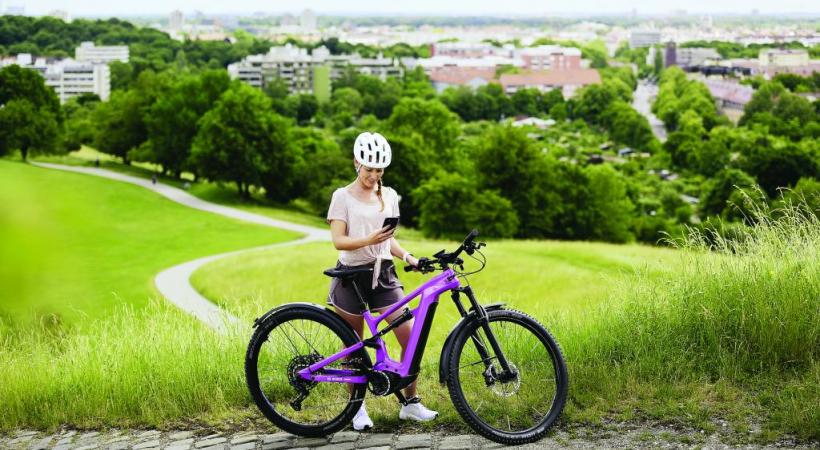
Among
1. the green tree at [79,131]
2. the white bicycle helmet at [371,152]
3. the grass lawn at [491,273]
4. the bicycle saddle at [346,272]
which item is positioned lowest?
the grass lawn at [491,273]

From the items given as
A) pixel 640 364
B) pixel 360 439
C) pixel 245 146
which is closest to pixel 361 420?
pixel 360 439

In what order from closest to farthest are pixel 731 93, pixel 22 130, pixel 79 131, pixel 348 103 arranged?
pixel 22 130 → pixel 79 131 → pixel 348 103 → pixel 731 93

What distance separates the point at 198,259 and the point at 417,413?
35.7m

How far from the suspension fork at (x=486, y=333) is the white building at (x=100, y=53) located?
18250 centimetres

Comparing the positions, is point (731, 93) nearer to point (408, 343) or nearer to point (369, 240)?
point (408, 343)

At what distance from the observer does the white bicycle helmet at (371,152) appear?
5.43m

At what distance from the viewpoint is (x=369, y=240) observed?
5383 mm

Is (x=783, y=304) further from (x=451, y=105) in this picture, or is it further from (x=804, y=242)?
(x=451, y=105)

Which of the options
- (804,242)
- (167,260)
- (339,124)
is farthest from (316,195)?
(339,124)

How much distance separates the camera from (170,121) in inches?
2628

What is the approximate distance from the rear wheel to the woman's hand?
565mm

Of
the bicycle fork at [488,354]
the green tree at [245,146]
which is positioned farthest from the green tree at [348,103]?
the bicycle fork at [488,354]

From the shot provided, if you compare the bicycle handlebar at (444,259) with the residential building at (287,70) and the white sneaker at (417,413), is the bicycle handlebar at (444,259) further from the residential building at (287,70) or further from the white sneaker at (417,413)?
the residential building at (287,70)

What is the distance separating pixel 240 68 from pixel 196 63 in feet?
27.0
